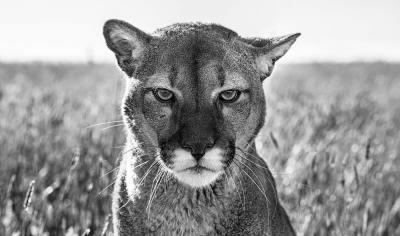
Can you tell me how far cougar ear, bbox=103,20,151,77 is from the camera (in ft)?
12.2

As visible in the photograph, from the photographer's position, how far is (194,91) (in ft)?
11.4

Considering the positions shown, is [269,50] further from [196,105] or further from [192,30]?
[196,105]

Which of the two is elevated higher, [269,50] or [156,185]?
[269,50]

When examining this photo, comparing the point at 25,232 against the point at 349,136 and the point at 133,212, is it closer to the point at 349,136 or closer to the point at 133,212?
the point at 133,212

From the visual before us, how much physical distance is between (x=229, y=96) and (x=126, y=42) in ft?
3.22

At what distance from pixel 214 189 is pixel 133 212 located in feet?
2.11

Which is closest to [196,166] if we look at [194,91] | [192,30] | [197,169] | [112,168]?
[197,169]

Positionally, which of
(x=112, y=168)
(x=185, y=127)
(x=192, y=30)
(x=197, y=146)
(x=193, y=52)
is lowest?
(x=112, y=168)

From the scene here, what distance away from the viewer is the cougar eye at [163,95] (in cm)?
354

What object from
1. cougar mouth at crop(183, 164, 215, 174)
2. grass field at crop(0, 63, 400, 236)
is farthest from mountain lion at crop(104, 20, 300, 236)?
grass field at crop(0, 63, 400, 236)

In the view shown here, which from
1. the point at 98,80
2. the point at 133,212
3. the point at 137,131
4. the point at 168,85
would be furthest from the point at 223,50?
the point at 98,80

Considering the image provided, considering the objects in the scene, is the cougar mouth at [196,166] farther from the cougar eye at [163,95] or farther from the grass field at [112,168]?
the grass field at [112,168]

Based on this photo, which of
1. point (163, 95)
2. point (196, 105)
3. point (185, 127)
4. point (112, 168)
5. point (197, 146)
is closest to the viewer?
point (197, 146)

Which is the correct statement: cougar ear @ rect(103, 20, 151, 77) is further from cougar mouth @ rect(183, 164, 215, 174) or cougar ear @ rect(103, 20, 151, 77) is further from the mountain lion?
cougar mouth @ rect(183, 164, 215, 174)
